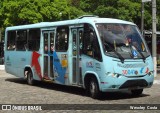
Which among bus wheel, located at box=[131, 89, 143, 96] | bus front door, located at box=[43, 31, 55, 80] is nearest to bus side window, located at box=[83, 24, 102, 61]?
bus wheel, located at box=[131, 89, 143, 96]

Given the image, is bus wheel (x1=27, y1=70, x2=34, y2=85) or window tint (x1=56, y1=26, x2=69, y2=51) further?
bus wheel (x1=27, y1=70, x2=34, y2=85)

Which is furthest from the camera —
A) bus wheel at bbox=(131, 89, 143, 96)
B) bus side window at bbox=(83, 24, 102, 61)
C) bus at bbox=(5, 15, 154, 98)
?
bus wheel at bbox=(131, 89, 143, 96)

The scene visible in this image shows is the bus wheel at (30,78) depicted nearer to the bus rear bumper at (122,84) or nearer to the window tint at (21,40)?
the window tint at (21,40)

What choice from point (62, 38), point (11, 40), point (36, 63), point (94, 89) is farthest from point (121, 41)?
point (11, 40)

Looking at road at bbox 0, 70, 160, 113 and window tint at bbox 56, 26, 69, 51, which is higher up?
window tint at bbox 56, 26, 69, 51

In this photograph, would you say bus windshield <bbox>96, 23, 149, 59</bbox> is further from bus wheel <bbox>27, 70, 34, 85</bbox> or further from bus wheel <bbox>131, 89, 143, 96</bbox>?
bus wheel <bbox>27, 70, 34, 85</bbox>

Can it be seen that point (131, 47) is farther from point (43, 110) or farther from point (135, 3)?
point (135, 3)

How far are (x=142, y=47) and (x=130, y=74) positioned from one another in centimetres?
123

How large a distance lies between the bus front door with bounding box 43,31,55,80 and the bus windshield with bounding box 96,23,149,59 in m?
3.30

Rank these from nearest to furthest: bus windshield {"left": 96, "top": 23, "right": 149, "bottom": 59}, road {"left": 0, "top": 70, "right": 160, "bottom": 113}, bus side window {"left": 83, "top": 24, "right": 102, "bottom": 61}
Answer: road {"left": 0, "top": 70, "right": 160, "bottom": 113}, bus windshield {"left": 96, "top": 23, "right": 149, "bottom": 59}, bus side window {"left": 83, "top": 24, "right": 102, "bottom": 61}

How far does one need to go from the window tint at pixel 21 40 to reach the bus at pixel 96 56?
1.84 m

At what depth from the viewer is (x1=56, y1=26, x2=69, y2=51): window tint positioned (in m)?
15.2

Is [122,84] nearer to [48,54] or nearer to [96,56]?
[96,56]

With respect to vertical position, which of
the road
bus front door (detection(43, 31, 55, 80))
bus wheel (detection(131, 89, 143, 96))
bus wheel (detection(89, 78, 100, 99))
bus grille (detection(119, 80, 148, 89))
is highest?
bus front door (detection(43, 31, 55, 80))
